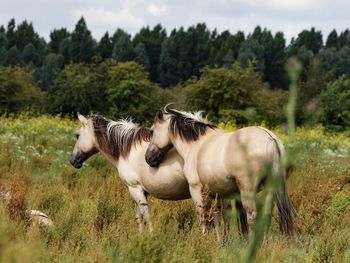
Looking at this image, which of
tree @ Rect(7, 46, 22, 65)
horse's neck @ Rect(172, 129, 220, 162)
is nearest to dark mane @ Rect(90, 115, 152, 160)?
horse's neck @ Rect(172, 129, 220, 162)

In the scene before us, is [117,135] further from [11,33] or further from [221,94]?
[11,33]

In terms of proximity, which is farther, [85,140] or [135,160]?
[85,140]

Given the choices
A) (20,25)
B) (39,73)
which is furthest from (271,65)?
(20,25)

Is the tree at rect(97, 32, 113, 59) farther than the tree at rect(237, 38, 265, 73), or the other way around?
the tree at rect(97, 32, 113, 59)

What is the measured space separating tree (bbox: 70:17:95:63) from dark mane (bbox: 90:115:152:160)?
98.6 m

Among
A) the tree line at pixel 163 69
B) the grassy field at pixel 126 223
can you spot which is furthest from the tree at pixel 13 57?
the grassy field at pixel 126 223

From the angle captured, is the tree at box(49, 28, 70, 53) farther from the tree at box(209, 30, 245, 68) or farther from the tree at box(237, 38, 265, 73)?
the tree at box(237, 38, 265, 73)

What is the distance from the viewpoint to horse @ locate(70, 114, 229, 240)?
20.9ft

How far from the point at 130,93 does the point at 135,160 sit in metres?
30.8

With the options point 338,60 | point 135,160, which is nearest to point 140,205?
point 135,160

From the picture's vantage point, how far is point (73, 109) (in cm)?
3569

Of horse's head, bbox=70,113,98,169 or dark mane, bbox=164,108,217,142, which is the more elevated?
dark mane, bbox=164,108,217,142

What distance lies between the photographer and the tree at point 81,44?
106312 mm

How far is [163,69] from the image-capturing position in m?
105
